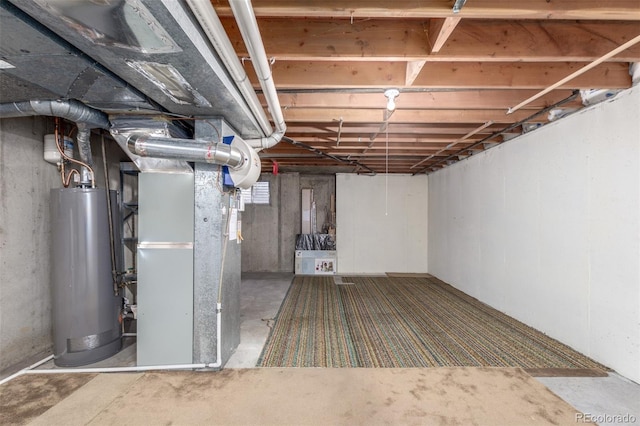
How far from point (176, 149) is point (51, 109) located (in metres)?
0.92

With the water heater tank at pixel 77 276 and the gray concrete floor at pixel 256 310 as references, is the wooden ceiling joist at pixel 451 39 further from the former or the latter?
the gray concrete floor at pixel 256 310

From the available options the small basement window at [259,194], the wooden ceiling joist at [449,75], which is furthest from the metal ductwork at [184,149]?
the small basement window at [259,194]

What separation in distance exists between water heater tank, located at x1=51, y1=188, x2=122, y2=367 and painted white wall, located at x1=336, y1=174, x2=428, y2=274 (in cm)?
424

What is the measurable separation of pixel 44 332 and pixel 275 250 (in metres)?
3.90

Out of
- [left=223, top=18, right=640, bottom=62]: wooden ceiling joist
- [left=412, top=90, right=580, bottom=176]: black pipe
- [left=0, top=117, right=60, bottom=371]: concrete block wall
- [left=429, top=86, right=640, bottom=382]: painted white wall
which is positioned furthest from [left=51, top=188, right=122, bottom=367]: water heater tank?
[left=429, top=86, right=640, bottom=382]: painted white wall

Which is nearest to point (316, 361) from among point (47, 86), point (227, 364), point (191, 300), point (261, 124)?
point (227, 364)

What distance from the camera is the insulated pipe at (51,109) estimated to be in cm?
186

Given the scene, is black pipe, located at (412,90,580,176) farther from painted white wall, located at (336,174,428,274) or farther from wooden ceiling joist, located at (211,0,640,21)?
painted white wall, located at (336,174,428,274)

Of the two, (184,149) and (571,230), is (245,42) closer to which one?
(184,149)

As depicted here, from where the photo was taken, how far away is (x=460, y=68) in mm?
2006

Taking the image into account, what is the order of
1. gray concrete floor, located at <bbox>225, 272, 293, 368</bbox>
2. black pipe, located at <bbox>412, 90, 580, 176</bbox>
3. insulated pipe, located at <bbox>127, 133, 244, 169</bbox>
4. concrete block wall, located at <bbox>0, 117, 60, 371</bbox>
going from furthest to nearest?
gray concrete floor, located at <bbox>225, 272, 293, 368</bbox>
black pipe, located at <bbox>412, 90, 580, 176</bbox>
concrete block wall, located at <bbox>0, 117, 60, 371</bbox>
insulated pipe, located at <bbox>127, 133, 244, 169</bbox>

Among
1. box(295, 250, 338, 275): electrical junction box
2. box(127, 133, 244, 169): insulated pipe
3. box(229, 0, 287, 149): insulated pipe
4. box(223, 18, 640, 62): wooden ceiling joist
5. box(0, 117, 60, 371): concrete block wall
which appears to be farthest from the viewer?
box(295, 250, 338, 275): electrical junction box

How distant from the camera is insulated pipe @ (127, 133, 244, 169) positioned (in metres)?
1.85

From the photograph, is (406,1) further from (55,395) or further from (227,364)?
(55,395)
